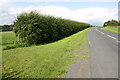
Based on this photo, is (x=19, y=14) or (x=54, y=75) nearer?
(x=54, y=75)

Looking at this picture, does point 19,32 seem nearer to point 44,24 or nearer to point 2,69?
point 44,24

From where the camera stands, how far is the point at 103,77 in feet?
13.4

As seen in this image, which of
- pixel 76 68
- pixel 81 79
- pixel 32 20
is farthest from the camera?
pixel 32 20

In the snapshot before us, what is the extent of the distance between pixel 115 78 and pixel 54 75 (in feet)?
7.68

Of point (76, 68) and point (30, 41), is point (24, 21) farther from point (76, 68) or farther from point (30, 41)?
point (76, 68)

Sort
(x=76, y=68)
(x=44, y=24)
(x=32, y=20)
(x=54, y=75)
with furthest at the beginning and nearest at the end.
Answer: (x=44, y=24) → (x=32, y=20) → (x=76, y=68) → (x=54, y=75)

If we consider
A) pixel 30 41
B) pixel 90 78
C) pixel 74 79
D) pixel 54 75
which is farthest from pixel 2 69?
pixel 30 41

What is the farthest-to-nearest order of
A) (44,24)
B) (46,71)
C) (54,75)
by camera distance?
(44,24)
(46,71)
(54,75)

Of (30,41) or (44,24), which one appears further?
(44,24)

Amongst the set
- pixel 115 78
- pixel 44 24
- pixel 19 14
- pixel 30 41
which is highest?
pixel 19 14

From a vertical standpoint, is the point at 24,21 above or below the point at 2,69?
above

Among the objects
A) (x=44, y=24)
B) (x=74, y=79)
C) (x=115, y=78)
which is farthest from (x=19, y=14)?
(x=115, y=78)

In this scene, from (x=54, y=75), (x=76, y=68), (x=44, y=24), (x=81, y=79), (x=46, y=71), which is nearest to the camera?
(x=81, y=79)

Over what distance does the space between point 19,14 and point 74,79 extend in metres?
10.2
